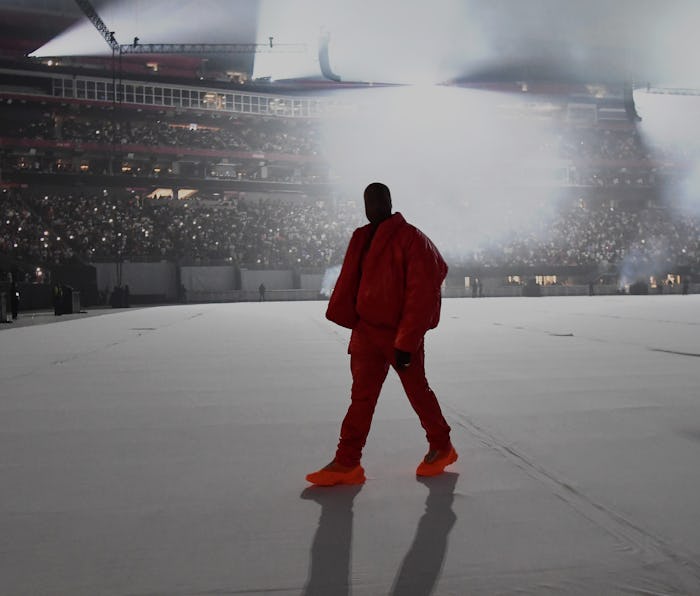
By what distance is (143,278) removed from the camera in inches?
1805

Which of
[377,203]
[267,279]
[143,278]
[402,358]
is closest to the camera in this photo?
[402,358]

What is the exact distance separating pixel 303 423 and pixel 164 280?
139 feet

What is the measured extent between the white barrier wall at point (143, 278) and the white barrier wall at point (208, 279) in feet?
2.62

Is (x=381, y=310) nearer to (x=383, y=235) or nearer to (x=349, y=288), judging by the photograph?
(x=349, y=288)

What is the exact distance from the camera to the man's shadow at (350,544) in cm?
253

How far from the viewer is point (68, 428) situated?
225 inches

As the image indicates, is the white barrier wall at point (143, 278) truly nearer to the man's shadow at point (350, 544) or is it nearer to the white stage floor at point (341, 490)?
the white stage floor at point (341, 490)

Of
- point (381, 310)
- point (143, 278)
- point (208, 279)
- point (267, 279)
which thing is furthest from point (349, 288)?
point (267, 279)

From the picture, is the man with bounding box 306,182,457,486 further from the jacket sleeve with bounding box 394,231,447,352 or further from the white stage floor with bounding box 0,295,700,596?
the white stage floor with bounding box 0,295,700,596

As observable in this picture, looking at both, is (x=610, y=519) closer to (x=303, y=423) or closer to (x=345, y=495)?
(x=345, y=495)

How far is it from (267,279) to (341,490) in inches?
1803

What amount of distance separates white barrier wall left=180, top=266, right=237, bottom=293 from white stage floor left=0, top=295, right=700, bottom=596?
3899 centimetres

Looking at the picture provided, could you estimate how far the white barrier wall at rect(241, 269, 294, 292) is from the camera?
1910 inches

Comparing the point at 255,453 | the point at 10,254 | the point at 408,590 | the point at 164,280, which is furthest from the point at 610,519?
the point at 164,280
